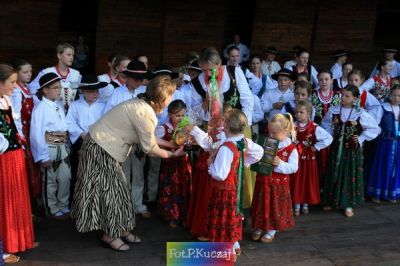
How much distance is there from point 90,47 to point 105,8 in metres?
1.46

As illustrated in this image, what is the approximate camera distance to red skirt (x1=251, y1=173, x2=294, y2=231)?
4.46 meters

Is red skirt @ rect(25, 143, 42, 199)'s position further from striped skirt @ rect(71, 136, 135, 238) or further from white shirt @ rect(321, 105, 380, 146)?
white shirt @ rect(321, 105, 380, 146)

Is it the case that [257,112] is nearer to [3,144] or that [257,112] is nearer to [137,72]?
[137,72]

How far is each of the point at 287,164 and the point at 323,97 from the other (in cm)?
157

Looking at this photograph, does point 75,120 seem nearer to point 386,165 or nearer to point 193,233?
point 193,233

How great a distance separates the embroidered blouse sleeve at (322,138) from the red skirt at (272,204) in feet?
2.33

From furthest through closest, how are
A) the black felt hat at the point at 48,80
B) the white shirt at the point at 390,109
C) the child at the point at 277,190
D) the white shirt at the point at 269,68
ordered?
1. the white shirt at the point at 269,68
2. the white shirt at the point at 390,109
3. the black felt hat at the point at 48,80
4. the child at the point at 277,190

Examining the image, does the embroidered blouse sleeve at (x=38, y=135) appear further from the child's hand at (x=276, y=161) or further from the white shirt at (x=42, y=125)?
the child's hand at (x=276, y=161)

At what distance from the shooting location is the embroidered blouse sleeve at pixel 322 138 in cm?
500

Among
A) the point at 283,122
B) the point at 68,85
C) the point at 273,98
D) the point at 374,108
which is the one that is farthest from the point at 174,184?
the point at 374,108

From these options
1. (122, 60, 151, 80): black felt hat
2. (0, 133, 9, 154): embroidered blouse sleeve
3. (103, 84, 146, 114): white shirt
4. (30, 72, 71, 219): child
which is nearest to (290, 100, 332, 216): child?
(122, 60, 151, 80): black felt hat

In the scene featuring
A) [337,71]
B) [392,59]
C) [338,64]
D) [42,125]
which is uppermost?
[392,59]

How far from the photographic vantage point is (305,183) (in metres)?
5.25

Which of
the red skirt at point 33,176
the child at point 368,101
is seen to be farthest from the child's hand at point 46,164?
the child at point 368,101
